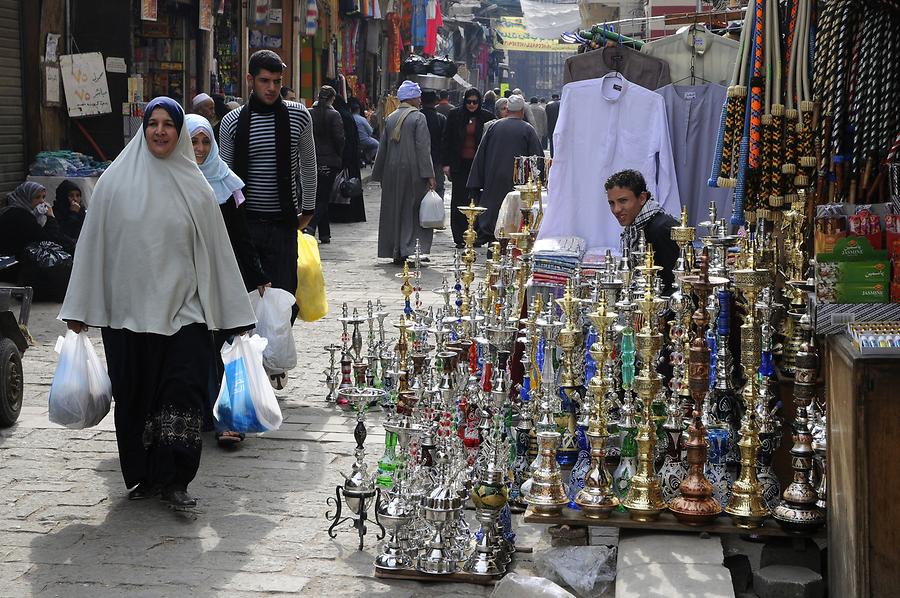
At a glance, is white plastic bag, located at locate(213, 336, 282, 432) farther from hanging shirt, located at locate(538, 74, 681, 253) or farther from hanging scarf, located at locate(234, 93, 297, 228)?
hanging shirt, located at locate(538, 74, 681, 253)

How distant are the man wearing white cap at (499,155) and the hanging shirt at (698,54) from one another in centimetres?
444

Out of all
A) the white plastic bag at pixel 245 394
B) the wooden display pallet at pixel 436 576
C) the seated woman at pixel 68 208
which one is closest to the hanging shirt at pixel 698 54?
the white plastic bag at pixel 245 394

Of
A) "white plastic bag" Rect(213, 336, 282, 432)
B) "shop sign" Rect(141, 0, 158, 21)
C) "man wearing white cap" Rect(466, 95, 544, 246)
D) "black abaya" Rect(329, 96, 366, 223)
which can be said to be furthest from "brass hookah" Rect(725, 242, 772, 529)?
"black abaya" Rect(329, 96, 366, 223)

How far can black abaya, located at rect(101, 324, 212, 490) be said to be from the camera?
5.40 metres

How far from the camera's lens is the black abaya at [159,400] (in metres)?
5.40

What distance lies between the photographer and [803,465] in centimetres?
448

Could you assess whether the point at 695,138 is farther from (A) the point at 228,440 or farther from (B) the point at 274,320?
(A) the point at 228,440

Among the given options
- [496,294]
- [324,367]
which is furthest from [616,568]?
[324,367]

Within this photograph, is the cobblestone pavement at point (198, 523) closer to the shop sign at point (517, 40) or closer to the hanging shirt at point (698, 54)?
the hanging shirt at point (698, 54)

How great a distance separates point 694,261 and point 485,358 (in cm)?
100

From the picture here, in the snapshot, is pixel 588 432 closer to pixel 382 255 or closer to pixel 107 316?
pixel 107 316

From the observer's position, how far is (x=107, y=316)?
18.0 ft

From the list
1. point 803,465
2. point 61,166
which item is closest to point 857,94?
point 803,465

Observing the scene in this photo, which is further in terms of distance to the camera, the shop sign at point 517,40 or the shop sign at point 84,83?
the shop sign at point 517,40
